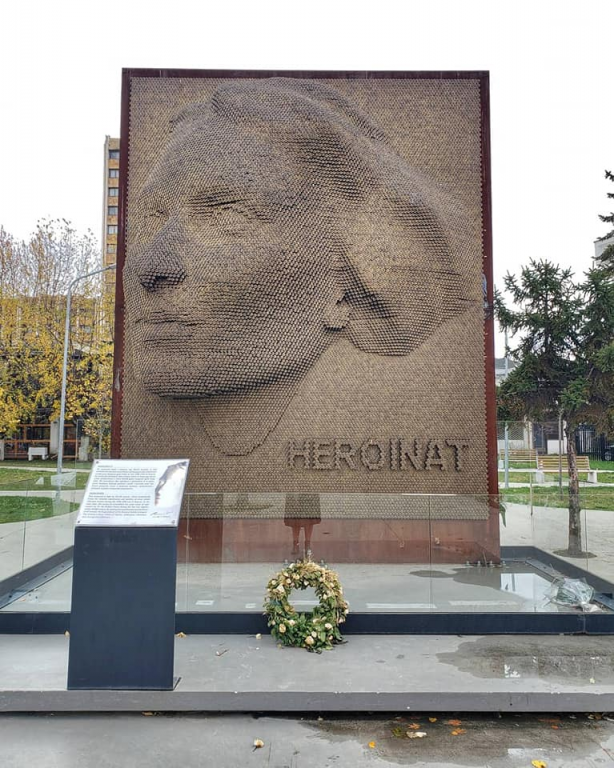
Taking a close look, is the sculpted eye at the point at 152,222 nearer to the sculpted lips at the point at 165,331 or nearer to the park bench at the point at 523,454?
the sculpted lips at the point at 165,331

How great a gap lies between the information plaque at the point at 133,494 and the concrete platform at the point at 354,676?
135cm

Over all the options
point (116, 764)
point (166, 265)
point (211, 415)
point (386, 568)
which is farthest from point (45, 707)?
point (166, 265)

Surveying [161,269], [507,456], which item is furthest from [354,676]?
[507,456]

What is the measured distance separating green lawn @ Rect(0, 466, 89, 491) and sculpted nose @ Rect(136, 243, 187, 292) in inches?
131

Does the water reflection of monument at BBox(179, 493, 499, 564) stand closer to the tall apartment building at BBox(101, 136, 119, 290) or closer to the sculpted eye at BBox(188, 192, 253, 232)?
the sculpted eye at BBox(188, 192, 253, 232)

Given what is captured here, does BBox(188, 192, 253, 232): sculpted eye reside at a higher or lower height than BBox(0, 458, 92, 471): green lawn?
higher

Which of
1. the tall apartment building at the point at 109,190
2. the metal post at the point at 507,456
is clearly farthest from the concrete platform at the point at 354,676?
the tall apartment building at the point at 109,190

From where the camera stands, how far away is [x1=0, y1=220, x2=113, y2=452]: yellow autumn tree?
2611 cm

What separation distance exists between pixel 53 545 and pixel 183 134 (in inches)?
266

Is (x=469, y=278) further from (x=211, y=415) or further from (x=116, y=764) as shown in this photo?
(x=116, y=764)

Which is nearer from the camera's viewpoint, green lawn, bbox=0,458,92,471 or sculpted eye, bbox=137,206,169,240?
sculpted eye, bbox=137,206,169,240

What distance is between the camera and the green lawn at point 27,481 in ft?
27.4

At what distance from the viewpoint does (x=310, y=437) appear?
34.1ft

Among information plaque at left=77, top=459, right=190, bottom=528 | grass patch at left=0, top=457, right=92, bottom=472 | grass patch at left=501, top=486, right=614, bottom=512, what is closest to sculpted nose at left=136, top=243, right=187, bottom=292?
information plaque at left=77, top=459, right=190, bottom=528
